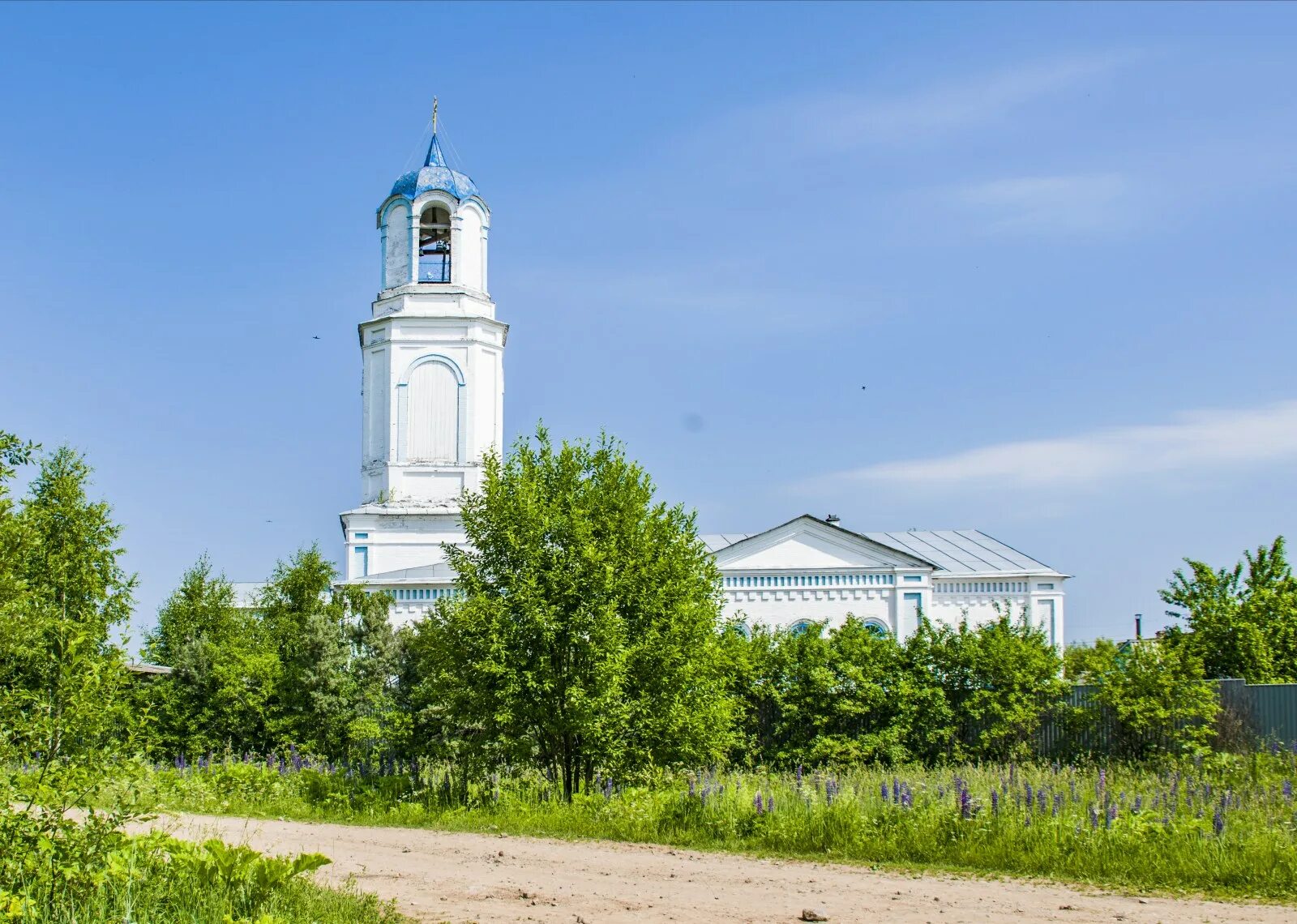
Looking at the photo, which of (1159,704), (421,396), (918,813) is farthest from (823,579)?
(918,813)

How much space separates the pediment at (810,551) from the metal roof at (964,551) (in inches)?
74.4

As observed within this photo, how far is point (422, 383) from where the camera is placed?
32969 millimetres

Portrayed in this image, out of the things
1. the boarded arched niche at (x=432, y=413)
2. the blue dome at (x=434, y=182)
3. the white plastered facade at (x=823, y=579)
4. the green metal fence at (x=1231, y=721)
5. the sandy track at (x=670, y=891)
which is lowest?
the sandy track at (x=670, y=891)

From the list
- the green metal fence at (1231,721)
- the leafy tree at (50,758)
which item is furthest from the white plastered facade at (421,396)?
the leafy tree at (50,758)

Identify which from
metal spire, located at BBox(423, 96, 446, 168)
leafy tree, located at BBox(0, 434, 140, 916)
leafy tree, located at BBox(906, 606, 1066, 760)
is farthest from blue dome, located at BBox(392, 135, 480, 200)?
leafy tree, located at BBox(0, 434, 140, 916)

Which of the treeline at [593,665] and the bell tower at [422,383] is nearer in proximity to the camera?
the treeline at [593,665]

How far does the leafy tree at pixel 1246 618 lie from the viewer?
855 inches

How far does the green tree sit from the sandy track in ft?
8.60

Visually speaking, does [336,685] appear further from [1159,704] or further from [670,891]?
[1159,704]

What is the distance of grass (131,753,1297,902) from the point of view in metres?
10.1

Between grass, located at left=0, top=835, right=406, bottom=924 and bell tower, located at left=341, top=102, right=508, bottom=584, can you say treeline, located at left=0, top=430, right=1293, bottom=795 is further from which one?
bell tower, located at left=341, top=102, right=508, bottom=584

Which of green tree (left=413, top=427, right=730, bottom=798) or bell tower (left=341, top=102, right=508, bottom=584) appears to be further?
bell tower (left=341, top=102, right=508, bottom=584)

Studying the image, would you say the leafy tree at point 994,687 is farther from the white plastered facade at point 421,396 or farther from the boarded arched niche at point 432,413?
the boarded arched niche at point 432,413

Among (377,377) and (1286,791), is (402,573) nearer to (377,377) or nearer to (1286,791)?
(377,377)
